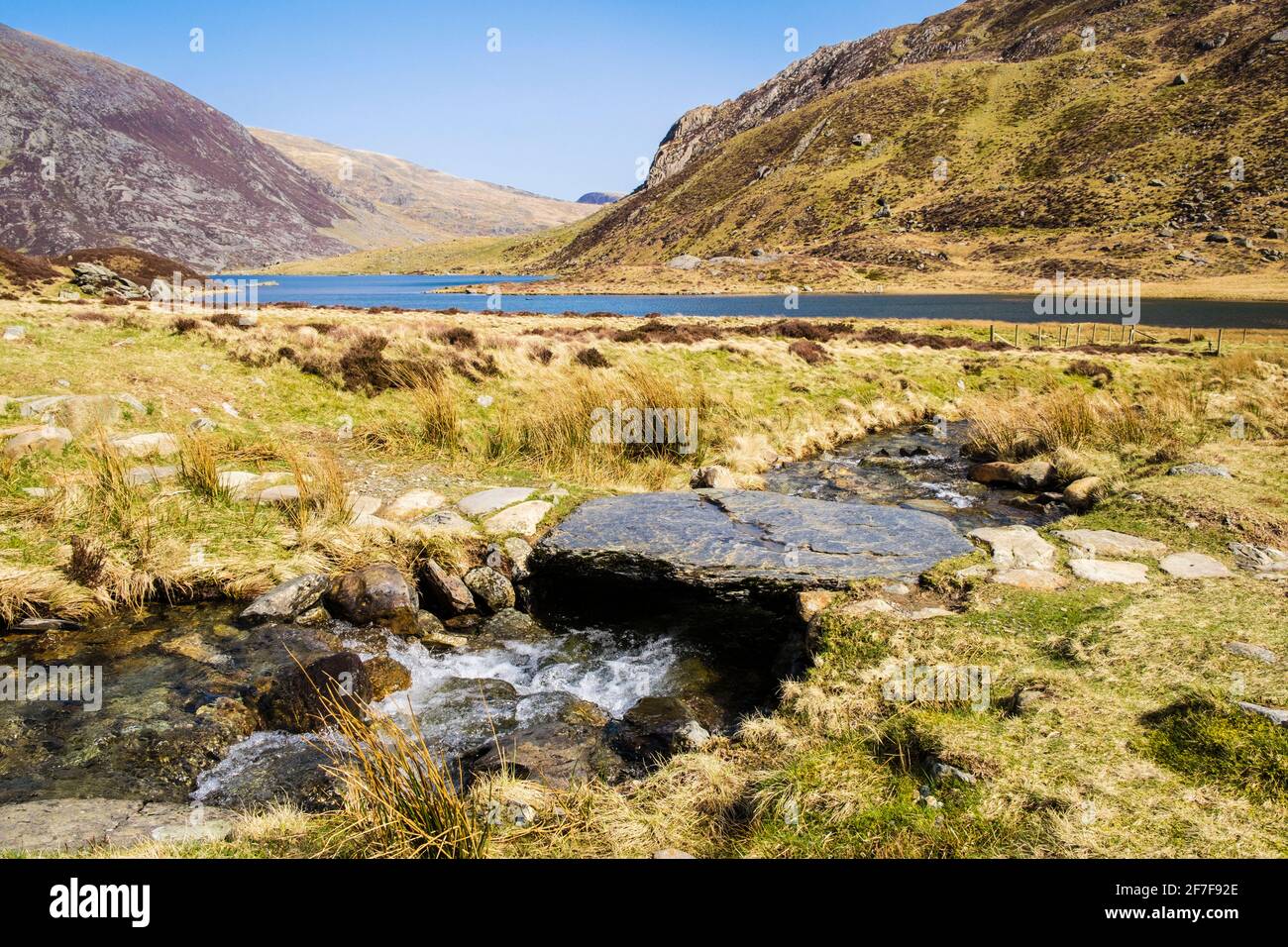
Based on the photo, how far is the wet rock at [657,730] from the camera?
16.5 feet

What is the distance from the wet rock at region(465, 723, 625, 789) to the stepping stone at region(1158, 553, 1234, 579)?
5.63 m

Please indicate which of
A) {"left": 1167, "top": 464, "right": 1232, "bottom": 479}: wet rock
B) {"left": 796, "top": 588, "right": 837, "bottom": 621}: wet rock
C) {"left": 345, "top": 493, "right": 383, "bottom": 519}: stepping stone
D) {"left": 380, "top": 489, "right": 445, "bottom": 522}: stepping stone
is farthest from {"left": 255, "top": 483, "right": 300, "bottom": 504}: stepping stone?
{"left": 1167, "top": 464, "right": 1232, "bottom": 479}: wet rock

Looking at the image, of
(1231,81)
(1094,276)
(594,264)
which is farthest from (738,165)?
(1094,276)

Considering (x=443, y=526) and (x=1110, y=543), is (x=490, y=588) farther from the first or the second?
(x=1110, y=543)

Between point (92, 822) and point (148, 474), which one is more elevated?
point (148, 474)

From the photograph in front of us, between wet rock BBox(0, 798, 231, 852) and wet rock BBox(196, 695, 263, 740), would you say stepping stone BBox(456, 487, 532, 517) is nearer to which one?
wet rock BBox(196, 695, 263, 740)

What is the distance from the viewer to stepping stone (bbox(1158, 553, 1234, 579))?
6193mm

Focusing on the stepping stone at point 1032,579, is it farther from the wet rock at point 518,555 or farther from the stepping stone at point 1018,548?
the wet rock at point 518,555

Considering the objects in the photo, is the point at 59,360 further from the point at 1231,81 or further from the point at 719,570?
the point at 1231,81

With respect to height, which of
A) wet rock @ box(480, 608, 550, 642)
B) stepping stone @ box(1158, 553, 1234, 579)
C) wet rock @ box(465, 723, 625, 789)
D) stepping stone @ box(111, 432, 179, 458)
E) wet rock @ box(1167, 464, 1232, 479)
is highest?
stepping stone @ box(111, 432, 179, 458)

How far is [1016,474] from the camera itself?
1206 cm

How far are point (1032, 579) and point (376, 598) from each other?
671 centimetres

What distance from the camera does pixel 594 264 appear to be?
165500mm

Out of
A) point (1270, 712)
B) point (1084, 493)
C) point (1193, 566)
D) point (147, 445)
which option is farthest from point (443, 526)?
point (1084, 493)
